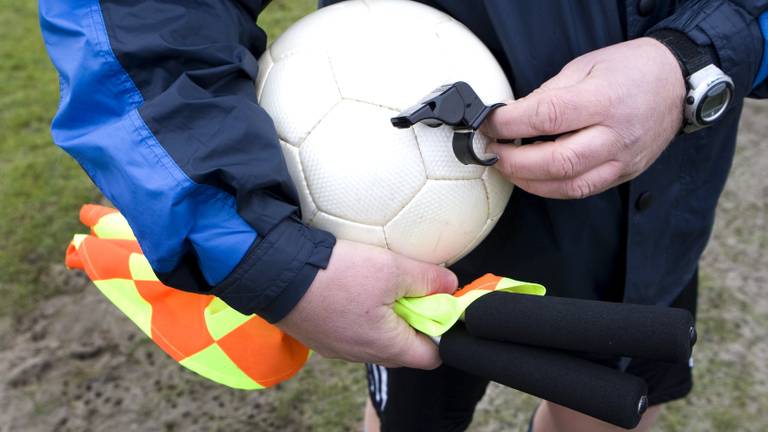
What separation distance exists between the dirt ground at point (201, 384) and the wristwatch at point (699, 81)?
1.30m

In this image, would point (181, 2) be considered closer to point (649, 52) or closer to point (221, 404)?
point (649, 52)

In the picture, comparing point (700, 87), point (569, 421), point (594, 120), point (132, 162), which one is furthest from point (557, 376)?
point (569, 421)

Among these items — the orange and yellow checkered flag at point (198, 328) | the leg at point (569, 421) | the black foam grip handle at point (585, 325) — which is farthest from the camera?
the leg at point (569, 421)

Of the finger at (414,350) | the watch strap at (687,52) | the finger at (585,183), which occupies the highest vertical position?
the watch strap at (687,52)

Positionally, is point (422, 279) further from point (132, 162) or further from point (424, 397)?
point (424, 397)

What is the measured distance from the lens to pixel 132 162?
93 cm

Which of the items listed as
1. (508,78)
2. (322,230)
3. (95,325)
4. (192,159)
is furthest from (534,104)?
(95,325)

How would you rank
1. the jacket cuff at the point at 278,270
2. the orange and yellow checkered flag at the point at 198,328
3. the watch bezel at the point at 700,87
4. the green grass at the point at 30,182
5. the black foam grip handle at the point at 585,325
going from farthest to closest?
the green grass at the point at 30,182 → the orange and yellow checkered flag at the point at 198,328 → the watch bezel at the point at 700,87 → the jacket cuff at the point at 278,270 → the black foam grip handle at the point at 585,325

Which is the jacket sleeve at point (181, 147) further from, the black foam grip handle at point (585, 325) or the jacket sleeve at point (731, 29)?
the jacket sleeve at point (731, 29)

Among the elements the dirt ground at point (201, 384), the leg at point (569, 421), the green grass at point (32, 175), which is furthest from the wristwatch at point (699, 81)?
the green grass at point (32, 175)

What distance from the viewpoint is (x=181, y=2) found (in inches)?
38.4

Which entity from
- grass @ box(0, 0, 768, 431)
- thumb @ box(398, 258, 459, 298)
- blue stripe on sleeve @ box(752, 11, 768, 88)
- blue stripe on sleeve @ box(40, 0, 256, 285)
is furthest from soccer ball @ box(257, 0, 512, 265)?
grass @ box(0, 0, 768, 431)

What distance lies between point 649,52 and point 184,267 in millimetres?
699

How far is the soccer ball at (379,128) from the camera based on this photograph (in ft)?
3.36
